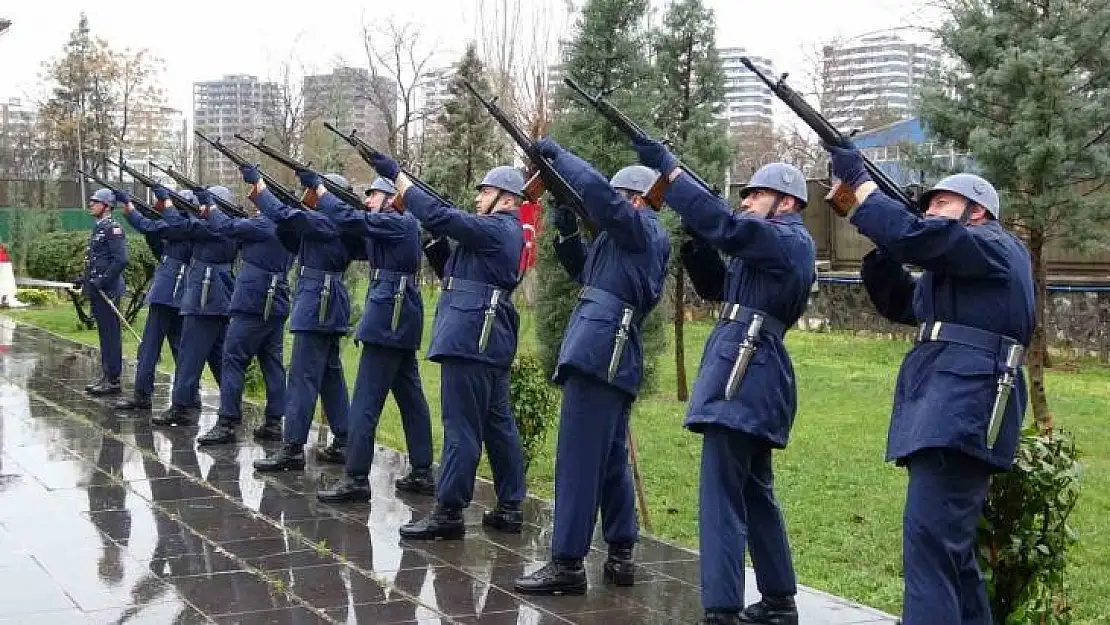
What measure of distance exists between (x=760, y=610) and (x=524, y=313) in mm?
13677

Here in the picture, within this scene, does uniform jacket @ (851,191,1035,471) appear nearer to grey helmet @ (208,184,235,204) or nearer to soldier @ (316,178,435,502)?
soldier @ (316,178,435,502)

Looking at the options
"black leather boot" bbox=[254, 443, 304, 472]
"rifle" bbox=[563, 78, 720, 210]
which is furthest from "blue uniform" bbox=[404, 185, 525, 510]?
"black leather boot" bbox=[254, 443, 304, 472]

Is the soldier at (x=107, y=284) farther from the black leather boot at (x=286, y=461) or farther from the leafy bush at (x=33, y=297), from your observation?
the leafy bush at (x=33, y=297)

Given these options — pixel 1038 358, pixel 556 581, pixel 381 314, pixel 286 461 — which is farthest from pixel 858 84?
pixel 556 581

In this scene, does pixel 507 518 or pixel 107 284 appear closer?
pixel 507 518

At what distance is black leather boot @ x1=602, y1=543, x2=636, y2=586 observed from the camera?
A: 637 centimetres

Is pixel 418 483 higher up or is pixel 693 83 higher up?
pixel 693 83

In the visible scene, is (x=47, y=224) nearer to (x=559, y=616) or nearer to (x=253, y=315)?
(x=253, y=315)

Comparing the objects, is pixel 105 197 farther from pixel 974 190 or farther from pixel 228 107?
pixel 228 107

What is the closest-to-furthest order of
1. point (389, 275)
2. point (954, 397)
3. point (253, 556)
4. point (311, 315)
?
point (954, 397)
point (253, 556)
point (389, 275)
point (311, 315)

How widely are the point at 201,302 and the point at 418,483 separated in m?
3.29

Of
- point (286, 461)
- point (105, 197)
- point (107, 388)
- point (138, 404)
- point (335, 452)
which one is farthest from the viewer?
point (107, 388)

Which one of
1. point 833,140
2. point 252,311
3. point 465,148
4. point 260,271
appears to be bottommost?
point 252,311

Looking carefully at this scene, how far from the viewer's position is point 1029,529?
491 centimetres
